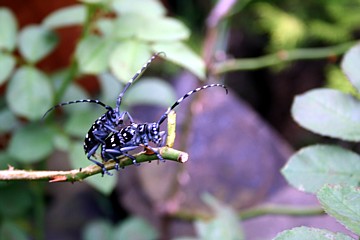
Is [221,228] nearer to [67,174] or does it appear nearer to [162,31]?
[162,31]

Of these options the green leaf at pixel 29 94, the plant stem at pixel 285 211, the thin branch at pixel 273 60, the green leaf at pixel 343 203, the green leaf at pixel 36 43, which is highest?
the thin branch at pixel 273 60

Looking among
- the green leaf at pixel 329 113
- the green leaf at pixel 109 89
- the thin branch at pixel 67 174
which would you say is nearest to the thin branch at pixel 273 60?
the green leaf at pixel 109 89

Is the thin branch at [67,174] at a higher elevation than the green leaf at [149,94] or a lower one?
lower

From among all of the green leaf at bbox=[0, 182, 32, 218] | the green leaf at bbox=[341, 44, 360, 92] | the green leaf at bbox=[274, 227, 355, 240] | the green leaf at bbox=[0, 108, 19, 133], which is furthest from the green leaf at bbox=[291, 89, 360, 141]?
the green leaf at bbox=[0, 182, 32, 218]

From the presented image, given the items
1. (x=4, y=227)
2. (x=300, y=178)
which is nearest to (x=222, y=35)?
(x=4, y=227)

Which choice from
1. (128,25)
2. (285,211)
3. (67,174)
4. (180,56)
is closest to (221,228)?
(285,211)

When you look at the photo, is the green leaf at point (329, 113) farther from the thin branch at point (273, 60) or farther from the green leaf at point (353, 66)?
the thin branch at point (273, 60)
